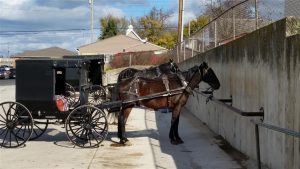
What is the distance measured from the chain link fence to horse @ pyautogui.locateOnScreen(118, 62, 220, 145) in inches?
55.4

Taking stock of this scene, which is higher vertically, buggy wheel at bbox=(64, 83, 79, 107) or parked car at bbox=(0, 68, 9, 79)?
parked car at bbox=(0, 68, 9, 79)

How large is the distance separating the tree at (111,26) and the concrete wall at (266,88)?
10864 cm

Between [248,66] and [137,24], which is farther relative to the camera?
[137,24]

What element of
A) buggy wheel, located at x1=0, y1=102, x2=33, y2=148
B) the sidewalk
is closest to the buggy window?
the sidewalk

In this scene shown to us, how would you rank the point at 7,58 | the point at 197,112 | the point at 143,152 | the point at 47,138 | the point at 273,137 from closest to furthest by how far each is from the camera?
the point at 273,137, the point at 143,152, the point at 47,138, the point at 197,112, the point at 7,58

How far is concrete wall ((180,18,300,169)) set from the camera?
25.3ft

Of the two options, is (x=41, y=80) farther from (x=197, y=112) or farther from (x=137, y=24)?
(x=137, y=24)

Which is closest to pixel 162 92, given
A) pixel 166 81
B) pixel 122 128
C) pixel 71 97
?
pixel 166 81

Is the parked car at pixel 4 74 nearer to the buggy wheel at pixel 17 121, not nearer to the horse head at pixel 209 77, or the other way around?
the buggy wheel at pixel 17 121

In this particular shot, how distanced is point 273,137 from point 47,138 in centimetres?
803

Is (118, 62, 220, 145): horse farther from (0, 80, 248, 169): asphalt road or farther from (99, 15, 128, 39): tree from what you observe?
(99, 15, 128, 39): tree

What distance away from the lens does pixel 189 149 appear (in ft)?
41.5

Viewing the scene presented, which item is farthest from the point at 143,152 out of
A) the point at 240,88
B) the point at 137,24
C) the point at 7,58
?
the point at 7,58

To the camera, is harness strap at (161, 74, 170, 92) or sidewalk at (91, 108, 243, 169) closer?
sidewalk at (91, 108, 243, 169)
